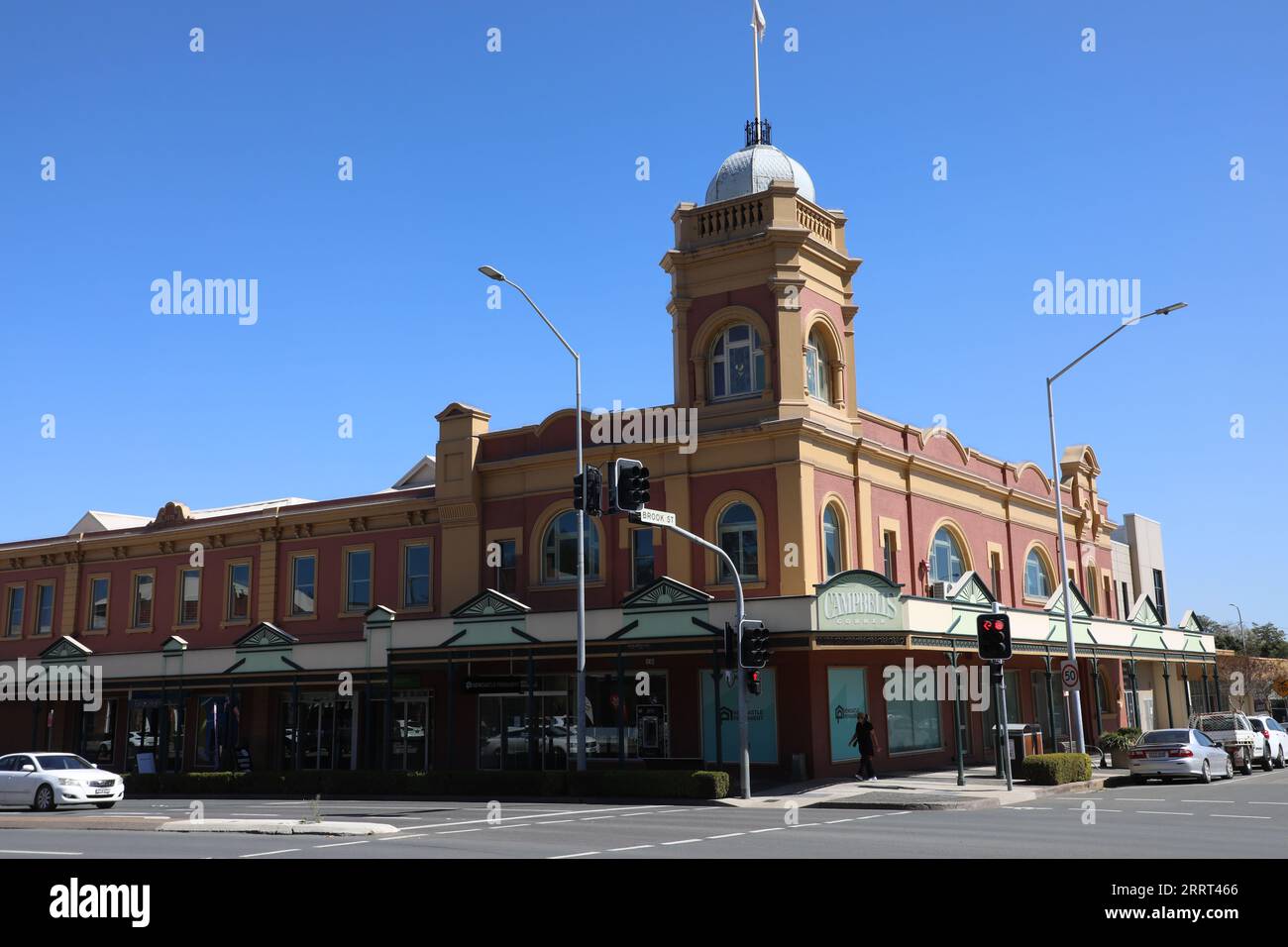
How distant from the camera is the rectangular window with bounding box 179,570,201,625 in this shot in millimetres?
42094

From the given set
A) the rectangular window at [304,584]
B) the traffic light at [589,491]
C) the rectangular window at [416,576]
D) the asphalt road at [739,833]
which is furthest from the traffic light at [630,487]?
the rectangular window at [304,584]

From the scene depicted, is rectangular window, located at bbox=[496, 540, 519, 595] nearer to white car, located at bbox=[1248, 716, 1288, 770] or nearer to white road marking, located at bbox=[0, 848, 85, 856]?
white road marking, located at bbox=[0, 848, 85, 856]

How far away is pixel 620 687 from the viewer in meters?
28.4

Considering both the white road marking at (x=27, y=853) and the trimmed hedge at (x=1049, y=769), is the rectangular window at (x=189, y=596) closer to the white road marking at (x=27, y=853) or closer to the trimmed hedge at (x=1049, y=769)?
the white road marking at (x=27, y=853)

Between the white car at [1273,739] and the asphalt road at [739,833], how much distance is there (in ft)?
34.0

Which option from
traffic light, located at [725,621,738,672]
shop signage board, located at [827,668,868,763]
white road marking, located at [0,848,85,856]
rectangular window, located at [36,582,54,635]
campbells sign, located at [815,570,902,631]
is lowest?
white road marking, located at [0,848,85,856]

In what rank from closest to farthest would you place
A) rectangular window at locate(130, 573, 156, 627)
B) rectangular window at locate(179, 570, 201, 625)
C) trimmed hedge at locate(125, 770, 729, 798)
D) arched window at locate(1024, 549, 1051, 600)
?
trimmed hedge at locate(125, 770, 729, 798)
rectangular window at locate(179, 570, 201, 625)
arched window at locate(1024, 549, 1051, 600)
rectangular window at locate(130, 573, 156, 627)

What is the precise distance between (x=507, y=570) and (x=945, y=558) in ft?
46.2

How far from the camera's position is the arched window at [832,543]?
3142 cm

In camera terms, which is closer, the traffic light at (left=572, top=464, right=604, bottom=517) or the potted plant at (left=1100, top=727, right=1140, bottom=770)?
the traffic light at (left=572, top=464, right=604, bottom=517)

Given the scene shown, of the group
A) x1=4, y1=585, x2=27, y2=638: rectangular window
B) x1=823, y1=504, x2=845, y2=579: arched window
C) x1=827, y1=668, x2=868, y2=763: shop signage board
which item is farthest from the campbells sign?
x1=4, y1=585, x2=27, y2=638: rectangular window

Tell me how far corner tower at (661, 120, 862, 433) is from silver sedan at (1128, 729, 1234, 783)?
1130cm

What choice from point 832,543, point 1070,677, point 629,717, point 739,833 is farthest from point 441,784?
point 1070,677

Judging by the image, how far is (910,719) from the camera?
109 ft
